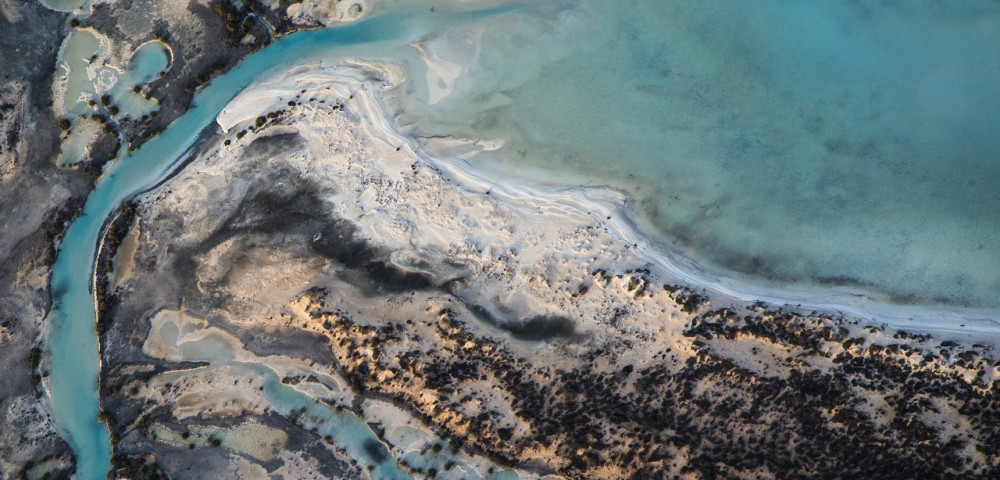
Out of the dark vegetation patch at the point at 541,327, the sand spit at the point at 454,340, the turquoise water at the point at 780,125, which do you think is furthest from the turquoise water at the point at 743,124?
the dark vegetation patch at the point at 541,327

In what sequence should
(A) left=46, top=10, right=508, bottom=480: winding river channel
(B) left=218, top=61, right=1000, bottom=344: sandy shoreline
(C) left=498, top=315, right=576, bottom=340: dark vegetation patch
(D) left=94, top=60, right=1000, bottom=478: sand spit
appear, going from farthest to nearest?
(A) left=46, top=10, right=508, bottom=480: winding river channel → (C) left=498, top=315, right=576, bottom=340: dark vegetation patch → (B) left=218, top=61, right=1000, bottom=344: sandy shoreline → (D) left=94, top=60, right=1000, bottom=478: sand spit

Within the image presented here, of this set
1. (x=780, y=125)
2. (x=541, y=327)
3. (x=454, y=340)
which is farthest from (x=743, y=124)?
(x=454, y=340)

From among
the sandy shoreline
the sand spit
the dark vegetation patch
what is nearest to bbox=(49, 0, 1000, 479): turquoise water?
the sandy shoreline

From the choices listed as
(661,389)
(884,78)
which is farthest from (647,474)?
(884,78)

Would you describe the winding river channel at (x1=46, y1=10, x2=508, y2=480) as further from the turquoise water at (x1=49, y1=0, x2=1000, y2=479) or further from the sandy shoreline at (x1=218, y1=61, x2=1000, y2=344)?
the sandy shoreline at (x1=218, y1=61, x2=1000, y2=344)

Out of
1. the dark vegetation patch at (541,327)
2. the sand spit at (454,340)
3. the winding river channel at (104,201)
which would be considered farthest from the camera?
the winding river channel at (104,201)

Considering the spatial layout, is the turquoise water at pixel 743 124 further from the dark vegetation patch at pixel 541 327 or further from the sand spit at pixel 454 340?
the dark vegetation patch at pixel 541 327
